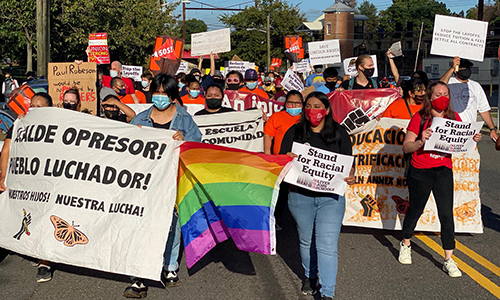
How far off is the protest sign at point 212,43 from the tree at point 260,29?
54327mm

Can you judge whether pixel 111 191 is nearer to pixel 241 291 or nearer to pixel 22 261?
pixel 241 291

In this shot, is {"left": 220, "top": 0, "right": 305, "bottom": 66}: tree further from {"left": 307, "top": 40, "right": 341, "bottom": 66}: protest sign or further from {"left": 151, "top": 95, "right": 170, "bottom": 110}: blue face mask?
{"left": 151, "top": 95, "right": 170, "bottom": 110}: blue face mask

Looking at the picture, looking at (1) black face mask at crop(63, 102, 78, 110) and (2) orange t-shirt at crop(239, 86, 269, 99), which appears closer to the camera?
(1) black face mask at crop(63, 102, 78, 110)

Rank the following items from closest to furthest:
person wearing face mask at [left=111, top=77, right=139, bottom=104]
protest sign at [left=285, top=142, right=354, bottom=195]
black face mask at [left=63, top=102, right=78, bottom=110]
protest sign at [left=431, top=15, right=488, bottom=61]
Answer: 1. protest sign at [left=285, top=142, right=354, bottom=195]
2. black face mask at [left=63, top=102, right=78, bottom=110]
3. protest sign at [left=431, top=15, right=488, bottom=61]
4. person wearing face mask at [left=111, top=77, right=139, bottom=104]

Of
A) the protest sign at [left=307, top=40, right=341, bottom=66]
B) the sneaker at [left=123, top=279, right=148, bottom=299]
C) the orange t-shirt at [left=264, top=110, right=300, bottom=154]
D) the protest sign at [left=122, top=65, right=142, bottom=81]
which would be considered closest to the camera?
the sneaker at [left=123, top=279, right=148, bottom=299]

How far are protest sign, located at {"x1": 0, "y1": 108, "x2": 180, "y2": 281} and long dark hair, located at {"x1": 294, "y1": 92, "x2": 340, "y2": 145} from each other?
1027mm

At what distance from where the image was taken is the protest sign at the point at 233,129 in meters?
8.03

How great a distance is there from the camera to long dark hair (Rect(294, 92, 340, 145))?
16.7 feet

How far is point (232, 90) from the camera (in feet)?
36.2

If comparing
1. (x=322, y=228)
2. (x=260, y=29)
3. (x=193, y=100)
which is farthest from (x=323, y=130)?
(x=260, y=29)

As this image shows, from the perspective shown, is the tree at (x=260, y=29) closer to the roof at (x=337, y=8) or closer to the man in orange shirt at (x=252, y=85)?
the roof at (x=337, y=8)

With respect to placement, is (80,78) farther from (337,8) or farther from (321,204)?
(337,8)

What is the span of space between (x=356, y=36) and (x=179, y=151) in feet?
253

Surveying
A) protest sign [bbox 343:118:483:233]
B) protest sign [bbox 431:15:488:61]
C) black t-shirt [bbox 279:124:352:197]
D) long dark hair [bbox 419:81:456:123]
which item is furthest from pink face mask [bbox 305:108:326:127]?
protest sign [bbox 431:15:488:61]
